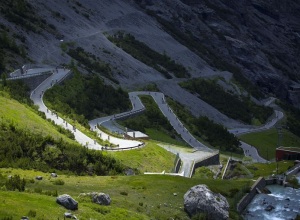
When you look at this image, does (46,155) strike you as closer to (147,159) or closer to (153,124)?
(147,159)

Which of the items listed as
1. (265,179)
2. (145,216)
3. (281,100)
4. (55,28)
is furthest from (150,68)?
(145,216)

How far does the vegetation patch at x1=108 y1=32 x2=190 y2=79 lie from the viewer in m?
122

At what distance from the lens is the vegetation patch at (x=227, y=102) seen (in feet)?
375

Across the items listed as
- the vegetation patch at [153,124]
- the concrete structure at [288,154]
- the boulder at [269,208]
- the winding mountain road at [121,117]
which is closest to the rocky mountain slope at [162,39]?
the winding mountain road at [121,117]

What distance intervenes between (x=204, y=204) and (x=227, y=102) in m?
91.0

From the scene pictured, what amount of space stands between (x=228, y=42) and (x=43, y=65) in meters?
105

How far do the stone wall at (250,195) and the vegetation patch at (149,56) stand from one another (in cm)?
7901

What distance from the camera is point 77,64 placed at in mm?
94312

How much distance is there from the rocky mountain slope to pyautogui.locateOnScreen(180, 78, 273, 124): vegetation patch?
4449 millimetres

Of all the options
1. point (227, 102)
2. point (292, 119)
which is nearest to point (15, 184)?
point (227, 102)

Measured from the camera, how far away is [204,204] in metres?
29.0

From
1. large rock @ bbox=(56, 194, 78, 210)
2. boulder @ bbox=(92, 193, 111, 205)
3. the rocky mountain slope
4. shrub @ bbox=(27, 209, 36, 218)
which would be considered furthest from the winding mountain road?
shrub @ bbox=(27, 209, 36, 218)

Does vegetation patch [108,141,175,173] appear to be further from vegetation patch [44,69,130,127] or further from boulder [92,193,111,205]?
boulder [92,193,111,205]

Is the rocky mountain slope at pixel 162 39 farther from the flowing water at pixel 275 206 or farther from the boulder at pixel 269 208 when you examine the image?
the boulder at pixel 269 208
